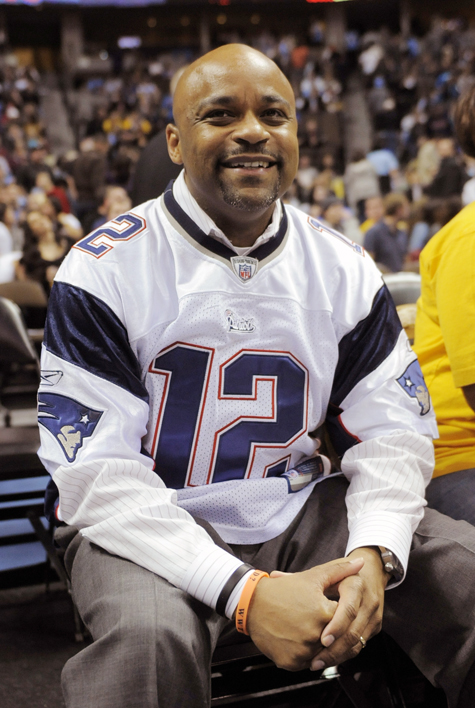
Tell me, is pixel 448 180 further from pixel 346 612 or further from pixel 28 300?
pixel 346 612

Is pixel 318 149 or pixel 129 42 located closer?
pixel 318 149


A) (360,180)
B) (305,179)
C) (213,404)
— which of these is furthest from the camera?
(305,179)

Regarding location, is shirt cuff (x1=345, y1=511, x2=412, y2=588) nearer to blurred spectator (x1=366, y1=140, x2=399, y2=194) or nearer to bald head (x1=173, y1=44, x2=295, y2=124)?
bald head (x1=173, y1=44, x2=295, y2=124)

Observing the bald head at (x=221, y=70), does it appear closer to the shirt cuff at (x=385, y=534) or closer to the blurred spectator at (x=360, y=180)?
the shirt cuff at (x=385, y=534)

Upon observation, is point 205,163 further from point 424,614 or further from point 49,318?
point 424,614

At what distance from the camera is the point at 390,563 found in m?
1.21

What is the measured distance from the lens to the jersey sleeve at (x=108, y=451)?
1.14 metres

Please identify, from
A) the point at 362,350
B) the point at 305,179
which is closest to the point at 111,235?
the point at 362,350

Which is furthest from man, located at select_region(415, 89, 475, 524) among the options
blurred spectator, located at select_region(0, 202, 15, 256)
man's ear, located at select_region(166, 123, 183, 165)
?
blurred spectator, located at select_region(0, 202, 15, 256)

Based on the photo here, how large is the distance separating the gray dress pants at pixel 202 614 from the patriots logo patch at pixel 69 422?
6.6 inches

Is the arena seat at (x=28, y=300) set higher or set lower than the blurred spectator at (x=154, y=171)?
lower

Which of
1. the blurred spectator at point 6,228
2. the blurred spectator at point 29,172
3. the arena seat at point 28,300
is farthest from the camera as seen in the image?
the blurred spectator at point 29,172

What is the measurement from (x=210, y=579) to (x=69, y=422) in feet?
1.13

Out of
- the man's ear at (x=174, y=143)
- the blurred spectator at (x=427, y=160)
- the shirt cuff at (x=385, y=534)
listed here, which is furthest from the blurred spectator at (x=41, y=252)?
the blurred spectator at (x=427, y=160)
